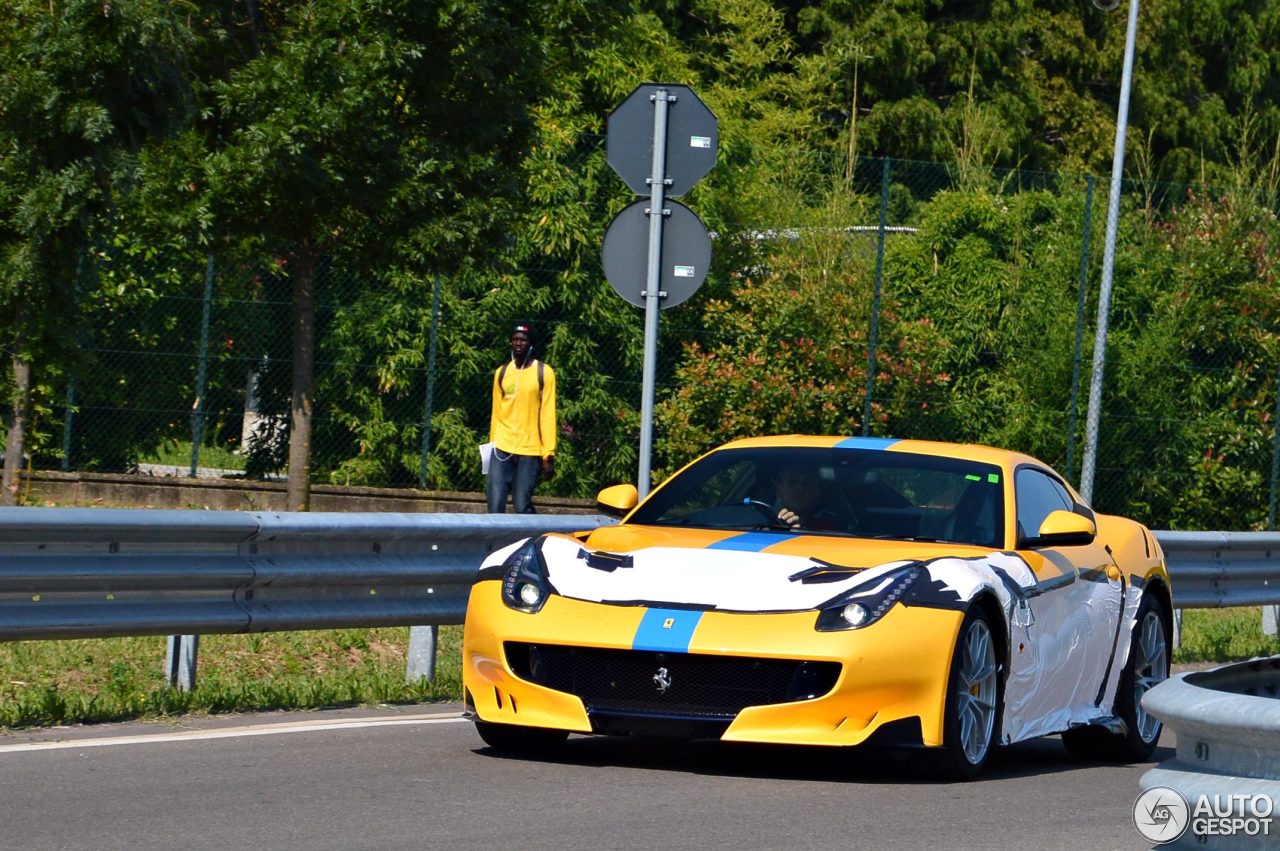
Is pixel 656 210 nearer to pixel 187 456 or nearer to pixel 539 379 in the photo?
pixel 539 379

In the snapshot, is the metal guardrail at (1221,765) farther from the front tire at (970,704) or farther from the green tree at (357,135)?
the green tree at (357,135)

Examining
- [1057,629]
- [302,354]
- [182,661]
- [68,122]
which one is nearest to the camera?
[1057,629]

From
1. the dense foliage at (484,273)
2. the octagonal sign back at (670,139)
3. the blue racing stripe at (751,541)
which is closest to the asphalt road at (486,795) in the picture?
the blue racing stripe at (751,541)

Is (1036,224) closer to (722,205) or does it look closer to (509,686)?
(722,205)

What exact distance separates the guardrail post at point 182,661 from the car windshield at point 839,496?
217 centimetres

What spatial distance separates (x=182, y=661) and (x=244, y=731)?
1.16 metres

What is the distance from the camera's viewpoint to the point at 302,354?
16.6 m

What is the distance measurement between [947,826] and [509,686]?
1.69 m

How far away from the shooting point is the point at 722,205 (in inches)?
878

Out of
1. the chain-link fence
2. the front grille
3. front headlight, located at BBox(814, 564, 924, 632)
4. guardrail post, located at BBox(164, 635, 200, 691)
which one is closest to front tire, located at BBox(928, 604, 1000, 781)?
front headlight, located at BBox(814, 564, 924, 632)

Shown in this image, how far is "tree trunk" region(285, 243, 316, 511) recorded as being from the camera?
54.4 feet

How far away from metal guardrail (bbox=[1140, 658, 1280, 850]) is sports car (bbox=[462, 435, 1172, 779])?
3287mm

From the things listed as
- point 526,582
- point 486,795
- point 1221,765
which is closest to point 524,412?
point 526,582

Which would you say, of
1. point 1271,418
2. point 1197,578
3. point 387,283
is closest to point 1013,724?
point 1197,578
